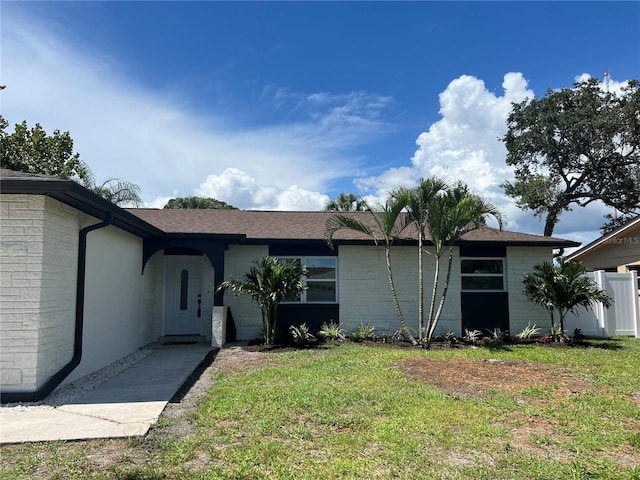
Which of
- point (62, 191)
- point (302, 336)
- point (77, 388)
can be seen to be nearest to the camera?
point (62, 191)

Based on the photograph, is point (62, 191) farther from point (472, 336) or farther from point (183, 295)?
point (472, 336)

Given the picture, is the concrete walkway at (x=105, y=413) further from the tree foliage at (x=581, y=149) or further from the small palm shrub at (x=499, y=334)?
the tree foliage at (x=581, y=149)

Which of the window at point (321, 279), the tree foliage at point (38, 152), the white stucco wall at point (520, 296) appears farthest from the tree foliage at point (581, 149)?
the tree foliage at point (38, 152)

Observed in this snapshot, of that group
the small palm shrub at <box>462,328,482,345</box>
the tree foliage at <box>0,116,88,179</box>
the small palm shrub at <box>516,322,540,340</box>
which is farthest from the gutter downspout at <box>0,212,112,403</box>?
the tree foliage at <box>0,116,88,179</box>

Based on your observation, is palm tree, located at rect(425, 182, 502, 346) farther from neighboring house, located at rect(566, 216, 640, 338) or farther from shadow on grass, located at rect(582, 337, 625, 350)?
neighboring house, located at rect(566, 216, 640, 338)

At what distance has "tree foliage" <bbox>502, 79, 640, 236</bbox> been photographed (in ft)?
73.1

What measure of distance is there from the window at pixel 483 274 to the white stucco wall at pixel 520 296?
25 cm

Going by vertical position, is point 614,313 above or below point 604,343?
above

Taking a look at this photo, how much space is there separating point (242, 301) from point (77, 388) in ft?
18.7

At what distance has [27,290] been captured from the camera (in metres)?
5.63

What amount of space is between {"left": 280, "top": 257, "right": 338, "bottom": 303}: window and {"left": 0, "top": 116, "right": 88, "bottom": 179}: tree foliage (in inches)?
538

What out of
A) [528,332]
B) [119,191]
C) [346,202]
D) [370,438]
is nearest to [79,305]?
[370,438]

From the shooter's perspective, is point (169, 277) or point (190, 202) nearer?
point (169, 277)

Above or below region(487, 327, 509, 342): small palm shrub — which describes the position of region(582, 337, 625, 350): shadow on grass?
below
